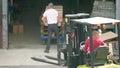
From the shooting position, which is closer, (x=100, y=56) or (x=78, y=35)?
(x=100, y=56)

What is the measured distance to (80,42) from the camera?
10.9m

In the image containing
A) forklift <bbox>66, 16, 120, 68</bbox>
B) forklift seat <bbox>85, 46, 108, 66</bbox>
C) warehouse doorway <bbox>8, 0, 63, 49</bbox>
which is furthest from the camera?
warehouse doorway <bbox>8, 0, 63, 49</bbox>

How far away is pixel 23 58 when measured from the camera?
17000 millimetres

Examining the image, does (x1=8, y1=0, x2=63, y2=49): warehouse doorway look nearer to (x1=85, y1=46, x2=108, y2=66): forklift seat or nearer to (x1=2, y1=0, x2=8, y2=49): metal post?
(x1=2, y1=0, x2=8, y2=49): metal post

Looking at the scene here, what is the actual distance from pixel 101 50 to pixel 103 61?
0.31 metres

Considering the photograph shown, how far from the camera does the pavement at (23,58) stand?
15477mm

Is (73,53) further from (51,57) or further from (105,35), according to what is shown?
(51,57)

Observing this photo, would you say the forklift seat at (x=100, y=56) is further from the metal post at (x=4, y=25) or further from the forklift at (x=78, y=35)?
the metal post at (x=4, y=25)

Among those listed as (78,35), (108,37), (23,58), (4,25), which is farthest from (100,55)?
(4,25)

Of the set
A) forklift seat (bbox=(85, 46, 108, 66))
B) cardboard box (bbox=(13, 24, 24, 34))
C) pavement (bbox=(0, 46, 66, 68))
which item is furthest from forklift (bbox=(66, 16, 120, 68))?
cardboard box (bbox=(13, 24, 24, 34))

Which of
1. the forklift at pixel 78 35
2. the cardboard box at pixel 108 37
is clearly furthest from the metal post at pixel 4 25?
the forklift at pixel 78 35

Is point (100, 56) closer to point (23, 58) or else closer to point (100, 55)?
point (100, 55)

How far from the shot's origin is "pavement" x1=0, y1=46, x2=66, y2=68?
1548cm

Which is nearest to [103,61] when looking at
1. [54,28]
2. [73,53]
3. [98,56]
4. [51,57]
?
[98,56]
